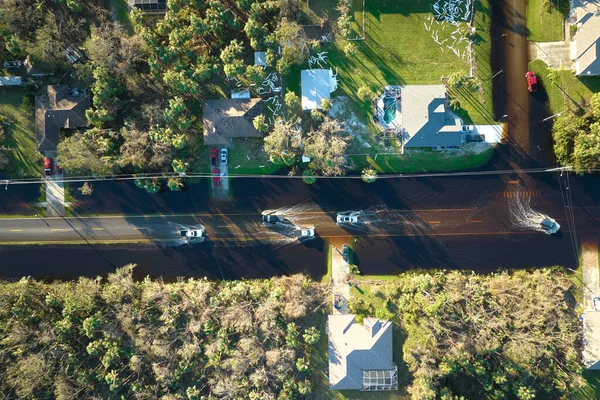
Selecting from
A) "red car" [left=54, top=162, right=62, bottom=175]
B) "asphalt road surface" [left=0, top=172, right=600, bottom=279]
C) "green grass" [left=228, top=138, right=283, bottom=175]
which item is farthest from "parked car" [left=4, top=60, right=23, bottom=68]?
"green grass" [left=228, top=138, right=283, bottom=175]

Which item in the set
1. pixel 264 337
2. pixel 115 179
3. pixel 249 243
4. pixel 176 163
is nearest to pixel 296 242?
pixel 249 243

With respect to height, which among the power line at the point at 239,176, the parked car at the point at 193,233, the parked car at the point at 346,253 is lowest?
the parked car at the point at 346,253

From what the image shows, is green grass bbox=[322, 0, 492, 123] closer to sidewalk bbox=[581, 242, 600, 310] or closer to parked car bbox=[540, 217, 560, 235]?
parked car bbox=[540, 217, 560, 235]

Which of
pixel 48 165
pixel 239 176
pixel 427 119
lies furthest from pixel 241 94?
pixel 48 165

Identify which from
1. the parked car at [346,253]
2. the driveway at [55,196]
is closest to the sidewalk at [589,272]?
the parked car at [346,253]

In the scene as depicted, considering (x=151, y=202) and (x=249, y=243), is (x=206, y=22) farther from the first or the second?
(x=249, y=243)

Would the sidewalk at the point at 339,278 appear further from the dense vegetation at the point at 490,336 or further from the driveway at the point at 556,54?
the driveway at the point at 556,54
